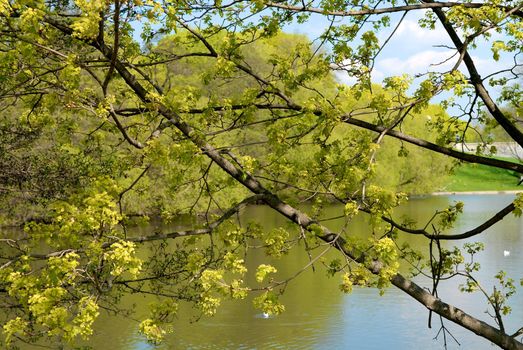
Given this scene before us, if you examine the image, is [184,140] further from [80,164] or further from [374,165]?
[80,164]

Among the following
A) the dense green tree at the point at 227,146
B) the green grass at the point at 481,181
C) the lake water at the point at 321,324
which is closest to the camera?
the dense green tree at the point at 227,146

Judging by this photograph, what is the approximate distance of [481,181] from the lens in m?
57.9

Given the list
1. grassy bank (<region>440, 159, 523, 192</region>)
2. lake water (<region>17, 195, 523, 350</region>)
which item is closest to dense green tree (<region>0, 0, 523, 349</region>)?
lake water (<region>17, 195, 523, 350</region>)

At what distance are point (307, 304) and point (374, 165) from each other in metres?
12.7

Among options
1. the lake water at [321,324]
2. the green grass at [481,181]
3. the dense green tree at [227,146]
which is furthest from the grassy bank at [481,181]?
the dense green tree at [227,146]

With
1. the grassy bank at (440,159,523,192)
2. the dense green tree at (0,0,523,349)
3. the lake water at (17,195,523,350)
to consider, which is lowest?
the lake water at (17,195,523,350)

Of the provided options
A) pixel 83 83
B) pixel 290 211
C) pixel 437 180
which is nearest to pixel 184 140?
pixel 290 211

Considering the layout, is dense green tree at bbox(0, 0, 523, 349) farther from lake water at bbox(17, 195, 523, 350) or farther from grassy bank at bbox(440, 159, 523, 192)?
grassy bank at bbox(440, 159, 523, 192)

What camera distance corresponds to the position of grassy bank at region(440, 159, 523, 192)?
54406 mm

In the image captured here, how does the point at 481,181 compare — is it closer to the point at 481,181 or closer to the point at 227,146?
the point at 481,181

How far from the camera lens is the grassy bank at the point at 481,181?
54406mm

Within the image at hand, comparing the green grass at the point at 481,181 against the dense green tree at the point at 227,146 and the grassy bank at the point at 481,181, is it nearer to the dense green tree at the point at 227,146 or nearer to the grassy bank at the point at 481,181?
the grassy bank at the point at 481,181

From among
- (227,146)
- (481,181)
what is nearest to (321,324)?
(227,146)

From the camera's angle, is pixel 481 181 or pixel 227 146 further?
pixel 481 181
